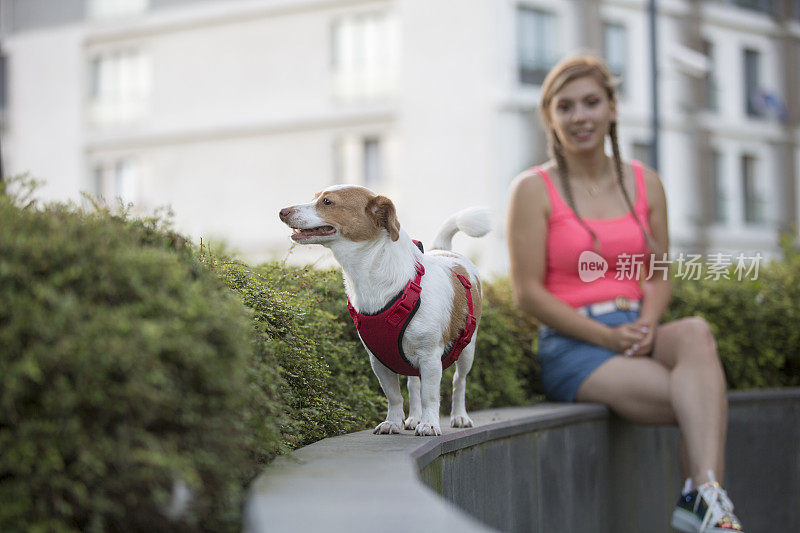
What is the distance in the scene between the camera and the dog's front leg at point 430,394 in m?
A: 3.13

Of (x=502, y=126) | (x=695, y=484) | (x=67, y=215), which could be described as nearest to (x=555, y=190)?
(x=695, y=484)

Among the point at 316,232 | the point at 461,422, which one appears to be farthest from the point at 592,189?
the point at 316,232

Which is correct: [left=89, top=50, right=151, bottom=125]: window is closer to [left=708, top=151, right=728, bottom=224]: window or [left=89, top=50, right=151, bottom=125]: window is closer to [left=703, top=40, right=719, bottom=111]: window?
[left=703, top=40, right=719, bottom=111]: window

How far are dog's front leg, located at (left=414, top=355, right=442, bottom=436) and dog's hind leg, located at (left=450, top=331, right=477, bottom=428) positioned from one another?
0.38 m

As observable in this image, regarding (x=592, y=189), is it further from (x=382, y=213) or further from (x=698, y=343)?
(x=382, y=213)

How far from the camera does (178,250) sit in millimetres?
2639

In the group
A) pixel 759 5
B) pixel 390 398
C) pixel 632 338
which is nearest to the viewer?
pixel 390 398

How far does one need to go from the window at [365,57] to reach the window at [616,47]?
5.31 m

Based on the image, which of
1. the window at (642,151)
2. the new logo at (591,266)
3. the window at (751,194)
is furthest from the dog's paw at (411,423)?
the window at (751,194)

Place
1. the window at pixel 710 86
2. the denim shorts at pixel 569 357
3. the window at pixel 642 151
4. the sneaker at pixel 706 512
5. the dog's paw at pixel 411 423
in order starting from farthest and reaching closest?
the window at pixel 710 86
the window at pixel 642 151
the denim shorts at pixel 569 357
the sneaker at pixel 706 512
the dog's paw at pixel 411 423

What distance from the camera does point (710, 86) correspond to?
25750mm

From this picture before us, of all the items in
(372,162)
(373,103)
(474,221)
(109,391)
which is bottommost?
(109,391)

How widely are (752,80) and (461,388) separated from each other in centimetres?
2565

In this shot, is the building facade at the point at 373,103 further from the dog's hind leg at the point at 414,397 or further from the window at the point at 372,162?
the dog's hind leg at the point at 414,397
